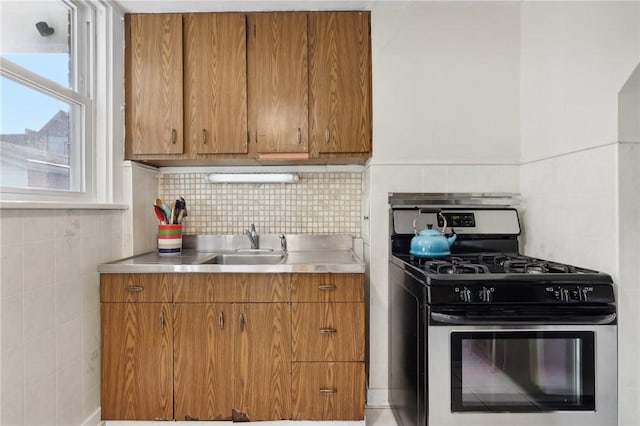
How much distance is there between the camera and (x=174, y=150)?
7.06 feet

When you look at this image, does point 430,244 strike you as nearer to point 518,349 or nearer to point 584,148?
point 518,349

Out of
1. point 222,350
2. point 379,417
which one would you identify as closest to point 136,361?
point 222,350

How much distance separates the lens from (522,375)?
1.44 meters

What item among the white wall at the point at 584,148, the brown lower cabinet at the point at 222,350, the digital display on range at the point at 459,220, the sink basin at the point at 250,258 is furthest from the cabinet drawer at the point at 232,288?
the white wall at the point at 584,148

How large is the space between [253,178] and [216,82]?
644mm

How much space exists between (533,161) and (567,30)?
0.66 m

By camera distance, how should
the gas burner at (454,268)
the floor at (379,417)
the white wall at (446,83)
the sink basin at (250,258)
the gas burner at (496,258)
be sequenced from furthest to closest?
the sink basin at (250,258) → the white wall at (446,83) → the floor at (379,417) → the gas burner at (496,258) → the gas burner at (454,268)

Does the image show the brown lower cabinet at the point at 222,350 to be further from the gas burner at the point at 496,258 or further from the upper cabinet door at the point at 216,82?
the upper cabinet door at the point at 216,82

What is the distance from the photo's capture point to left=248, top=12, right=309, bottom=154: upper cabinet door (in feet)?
6.97

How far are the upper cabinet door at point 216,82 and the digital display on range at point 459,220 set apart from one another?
129 centimetres

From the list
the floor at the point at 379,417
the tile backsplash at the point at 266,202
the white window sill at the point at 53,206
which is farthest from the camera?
the tile backsplash at the point at 266,202

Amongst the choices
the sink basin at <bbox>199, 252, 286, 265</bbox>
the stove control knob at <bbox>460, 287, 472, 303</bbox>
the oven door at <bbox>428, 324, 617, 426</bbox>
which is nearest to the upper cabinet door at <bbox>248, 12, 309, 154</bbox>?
the sink basin at <bbox>199, 252, 286, 265</bbox>

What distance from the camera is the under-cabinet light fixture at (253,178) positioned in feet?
7.90

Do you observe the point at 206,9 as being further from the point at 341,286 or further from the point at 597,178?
the point at 597,178
